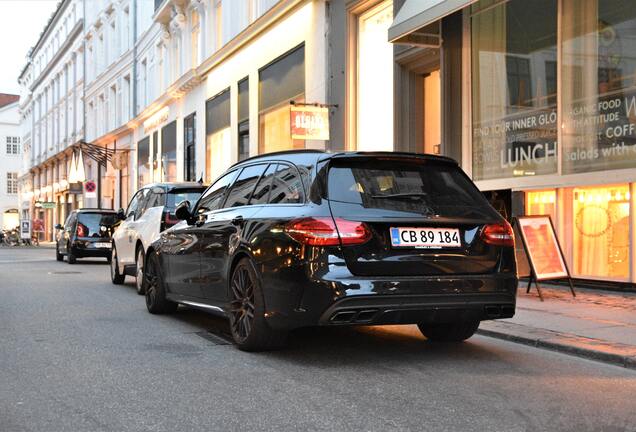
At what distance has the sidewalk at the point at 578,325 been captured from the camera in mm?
6227

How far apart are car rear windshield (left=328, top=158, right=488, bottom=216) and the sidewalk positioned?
5.33 ft

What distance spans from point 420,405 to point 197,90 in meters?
26.7

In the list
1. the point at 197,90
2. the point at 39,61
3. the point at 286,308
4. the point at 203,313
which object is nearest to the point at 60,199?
the point at 39,61

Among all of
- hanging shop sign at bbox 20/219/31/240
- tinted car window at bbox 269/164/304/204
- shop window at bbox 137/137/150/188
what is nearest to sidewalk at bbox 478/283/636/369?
tinted car window at bbox 269/164/304/204

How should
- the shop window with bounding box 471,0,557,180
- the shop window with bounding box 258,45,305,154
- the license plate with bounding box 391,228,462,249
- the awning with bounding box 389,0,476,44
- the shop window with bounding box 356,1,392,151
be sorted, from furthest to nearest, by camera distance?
the shop window with bounding box 258,45,305,154 < the shop window with bounding box 356,1,392,151 < the shop window with bounding box 471,0,557,180 < the awning with bounding box 389,0,476,44 < the license plate with bounding box 391,228,462,249

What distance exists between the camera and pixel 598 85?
35.3 ft

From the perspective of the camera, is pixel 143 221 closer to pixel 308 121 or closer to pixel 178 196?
pixel 178 196

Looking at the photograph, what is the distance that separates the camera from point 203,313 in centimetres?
882

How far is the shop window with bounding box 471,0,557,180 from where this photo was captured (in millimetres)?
11688

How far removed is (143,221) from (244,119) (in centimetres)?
1371

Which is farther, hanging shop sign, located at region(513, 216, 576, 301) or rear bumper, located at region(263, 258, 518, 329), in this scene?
hanging shop sign, located at region(513, 216, 576, 301)

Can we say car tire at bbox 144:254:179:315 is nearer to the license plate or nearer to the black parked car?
the license plate

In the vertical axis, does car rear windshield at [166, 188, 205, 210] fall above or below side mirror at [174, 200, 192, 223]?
above

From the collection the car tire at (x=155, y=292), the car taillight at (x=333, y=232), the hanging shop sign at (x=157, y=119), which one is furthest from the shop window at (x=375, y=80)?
the hanging shop sign at (x=157, y=119)
